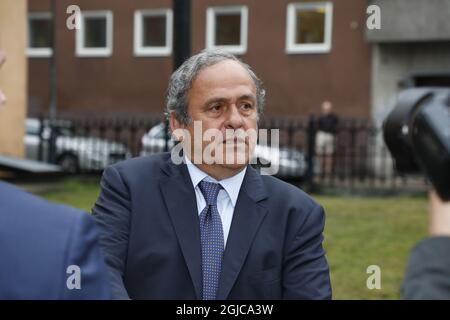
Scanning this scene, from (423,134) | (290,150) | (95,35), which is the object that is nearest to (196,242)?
(423,134)

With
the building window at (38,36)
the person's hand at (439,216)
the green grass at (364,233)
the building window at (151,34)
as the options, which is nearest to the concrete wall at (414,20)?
the building window at (151,34)

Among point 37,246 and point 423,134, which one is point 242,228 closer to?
point 423,134

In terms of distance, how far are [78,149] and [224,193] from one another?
12454mm

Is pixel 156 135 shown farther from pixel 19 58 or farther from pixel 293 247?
pixel 293 247

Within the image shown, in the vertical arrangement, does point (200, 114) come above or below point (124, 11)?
below

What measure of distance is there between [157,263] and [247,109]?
0.57 meters

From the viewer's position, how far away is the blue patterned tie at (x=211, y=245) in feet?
7.48

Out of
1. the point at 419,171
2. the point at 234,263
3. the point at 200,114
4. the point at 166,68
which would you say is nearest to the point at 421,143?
the point at 419,171

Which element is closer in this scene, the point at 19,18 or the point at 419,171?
the point at 419,171

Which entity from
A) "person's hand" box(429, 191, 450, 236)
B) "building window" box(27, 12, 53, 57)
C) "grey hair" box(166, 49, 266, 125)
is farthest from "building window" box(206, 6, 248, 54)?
"person's hand" box(429, 191, 450, 236)

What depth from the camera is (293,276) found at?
228cm

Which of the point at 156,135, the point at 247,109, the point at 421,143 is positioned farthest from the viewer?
the point at 156,135

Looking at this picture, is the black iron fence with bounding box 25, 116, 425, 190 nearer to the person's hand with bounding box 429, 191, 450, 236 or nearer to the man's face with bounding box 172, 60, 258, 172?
the man's face with bounding box 172, 60, 258, 172

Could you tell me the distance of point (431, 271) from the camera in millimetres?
1200
